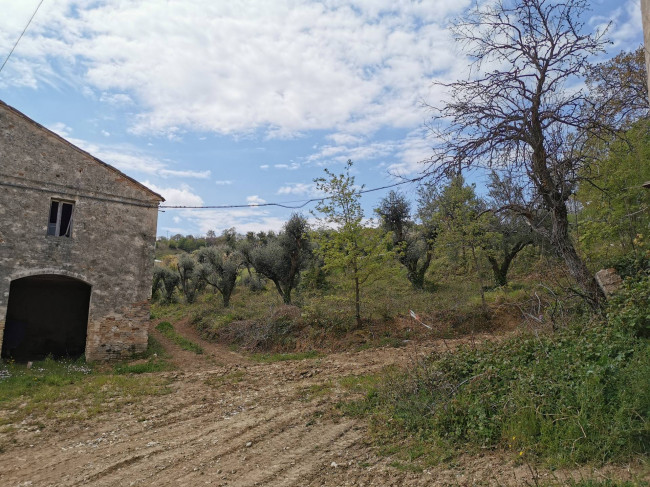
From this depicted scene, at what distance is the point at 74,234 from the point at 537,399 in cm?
1286

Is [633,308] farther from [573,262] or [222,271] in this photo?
[222,271]

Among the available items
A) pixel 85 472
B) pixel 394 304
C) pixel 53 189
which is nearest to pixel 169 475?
pixel 85 472

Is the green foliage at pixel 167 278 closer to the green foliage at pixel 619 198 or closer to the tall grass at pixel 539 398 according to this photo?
the green foliage at pixel 619 198

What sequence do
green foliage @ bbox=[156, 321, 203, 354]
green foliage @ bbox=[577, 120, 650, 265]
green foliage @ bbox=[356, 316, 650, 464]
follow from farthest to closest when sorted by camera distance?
green foliage @ bbox=[156, 321, 203, 354] < green foliage @ bbox=[577, 120, 650, 265] < green foliage @ bbox=[356, 316, 650, 464]

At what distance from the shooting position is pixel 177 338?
17188 mm

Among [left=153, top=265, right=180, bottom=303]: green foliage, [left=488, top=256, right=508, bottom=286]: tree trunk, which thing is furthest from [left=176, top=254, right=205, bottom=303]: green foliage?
A: [left=488, top=256, right=508, bottom=286]: tree trunk

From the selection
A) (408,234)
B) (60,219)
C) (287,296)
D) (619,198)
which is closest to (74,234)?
(60,219)

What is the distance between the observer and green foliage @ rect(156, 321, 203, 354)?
597 inches

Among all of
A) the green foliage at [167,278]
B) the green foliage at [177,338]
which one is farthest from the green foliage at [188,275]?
the green foliage at [177,338]

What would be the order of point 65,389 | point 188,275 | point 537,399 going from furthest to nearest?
point 188,275, point 65,389, point 537,399

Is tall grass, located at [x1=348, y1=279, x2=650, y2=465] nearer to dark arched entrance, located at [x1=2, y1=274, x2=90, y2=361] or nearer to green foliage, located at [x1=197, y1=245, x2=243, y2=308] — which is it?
dark arched entrance, located at [x1=2, y1=274, x2=90, y2=361]

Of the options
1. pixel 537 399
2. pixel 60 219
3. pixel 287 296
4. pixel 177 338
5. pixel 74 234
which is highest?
pixel 60 219

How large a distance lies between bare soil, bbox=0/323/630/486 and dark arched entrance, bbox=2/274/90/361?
26.0ft

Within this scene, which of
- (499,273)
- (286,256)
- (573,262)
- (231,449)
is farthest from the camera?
(286,256)
